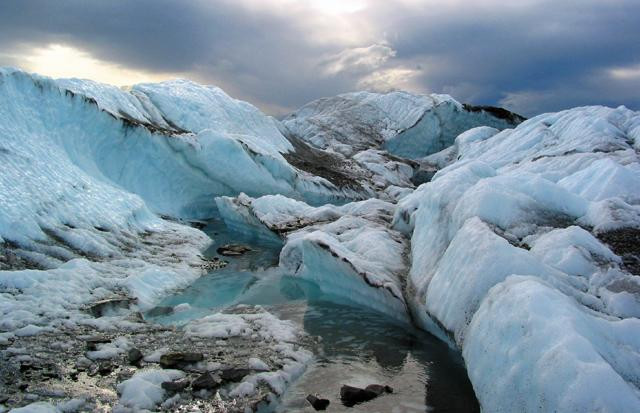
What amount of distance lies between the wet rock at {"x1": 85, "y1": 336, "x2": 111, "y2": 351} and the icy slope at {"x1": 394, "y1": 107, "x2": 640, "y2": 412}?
264 inches

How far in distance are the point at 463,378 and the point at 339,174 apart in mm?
34285

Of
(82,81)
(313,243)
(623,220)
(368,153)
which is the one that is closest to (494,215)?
(623,220)

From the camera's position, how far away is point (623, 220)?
37.6ft

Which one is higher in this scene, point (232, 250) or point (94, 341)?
point (232, 250)

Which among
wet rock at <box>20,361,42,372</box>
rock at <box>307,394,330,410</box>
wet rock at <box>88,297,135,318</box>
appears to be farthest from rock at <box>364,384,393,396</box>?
wet rock at <box>88,297,135,318</box>

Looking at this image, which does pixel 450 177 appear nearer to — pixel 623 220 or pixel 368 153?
pixel 623 220

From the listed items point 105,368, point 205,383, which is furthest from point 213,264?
point 205,383

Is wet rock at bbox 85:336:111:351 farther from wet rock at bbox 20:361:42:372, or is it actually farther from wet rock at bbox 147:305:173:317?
wet rock at bbox 147:305:173:317

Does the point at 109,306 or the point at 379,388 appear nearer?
the point at 379,388

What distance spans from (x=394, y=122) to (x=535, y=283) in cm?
5848

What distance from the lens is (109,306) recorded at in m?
12.4

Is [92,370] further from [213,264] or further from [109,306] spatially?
[213,264]

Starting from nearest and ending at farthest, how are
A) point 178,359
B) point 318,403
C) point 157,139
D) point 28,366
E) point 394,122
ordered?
point 318,403, point 28,366, point 178,359, point 157,139, point 394,122

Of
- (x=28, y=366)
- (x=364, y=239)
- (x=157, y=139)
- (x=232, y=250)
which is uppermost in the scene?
(x=157, y=139)
